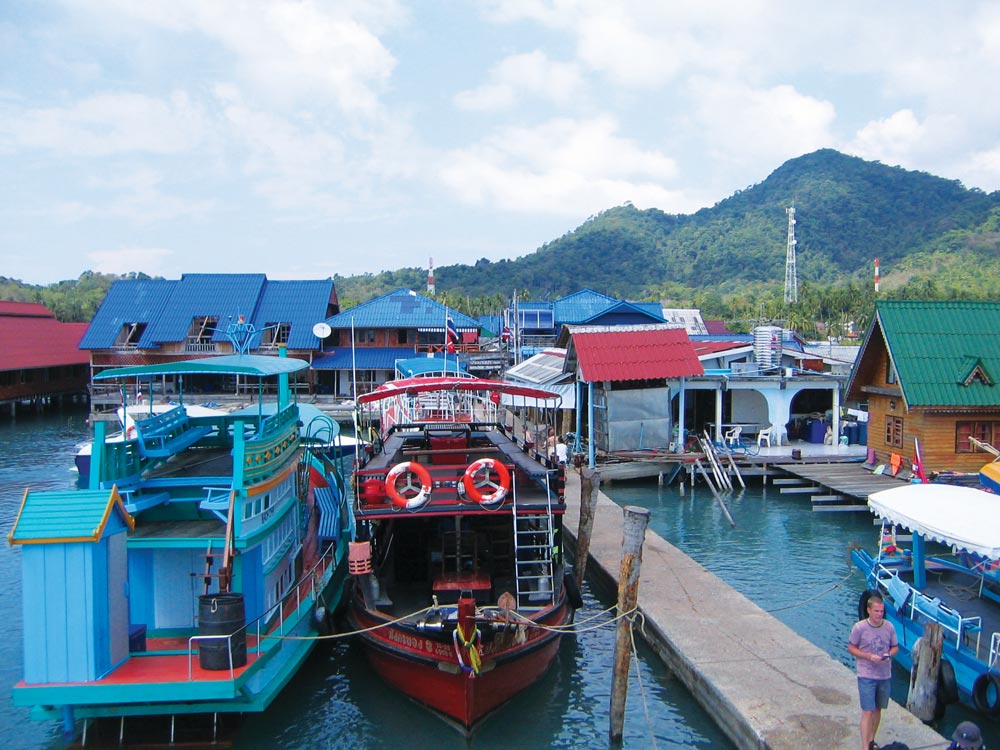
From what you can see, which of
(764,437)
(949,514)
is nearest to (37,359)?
(764,437)

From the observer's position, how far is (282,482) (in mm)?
14258

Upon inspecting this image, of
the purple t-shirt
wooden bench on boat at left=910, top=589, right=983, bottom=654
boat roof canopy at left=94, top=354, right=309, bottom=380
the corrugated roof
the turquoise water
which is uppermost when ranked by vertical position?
boat roof canopy at left=94, top=354, right=309, bottom=380

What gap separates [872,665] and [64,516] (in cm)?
1003

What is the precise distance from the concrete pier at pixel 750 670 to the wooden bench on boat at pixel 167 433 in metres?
8.71

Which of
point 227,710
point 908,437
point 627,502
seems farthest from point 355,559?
point 908,437

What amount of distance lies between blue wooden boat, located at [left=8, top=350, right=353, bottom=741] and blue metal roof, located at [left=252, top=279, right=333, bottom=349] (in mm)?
36153

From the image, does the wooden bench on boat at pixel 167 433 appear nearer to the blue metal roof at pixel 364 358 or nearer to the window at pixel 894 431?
the window at pixel 894 431

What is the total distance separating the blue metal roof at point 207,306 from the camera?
50281 millimetres

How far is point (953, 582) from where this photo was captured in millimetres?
14727

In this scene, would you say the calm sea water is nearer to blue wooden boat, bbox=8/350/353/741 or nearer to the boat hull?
the boat hull

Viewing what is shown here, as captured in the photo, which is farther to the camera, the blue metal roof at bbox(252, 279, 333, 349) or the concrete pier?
the blue metal roof at bbox(252, 279, 333, 349)

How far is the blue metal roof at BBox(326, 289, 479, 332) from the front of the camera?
50.8 metres

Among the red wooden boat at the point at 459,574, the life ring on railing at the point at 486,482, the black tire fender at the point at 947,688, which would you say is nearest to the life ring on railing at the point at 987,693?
the black tire fender at the point at 947,688

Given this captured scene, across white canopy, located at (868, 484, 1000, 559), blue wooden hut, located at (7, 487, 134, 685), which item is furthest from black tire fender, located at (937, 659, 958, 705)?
blue wooden hut, located at (7, 487, 134, 685)
